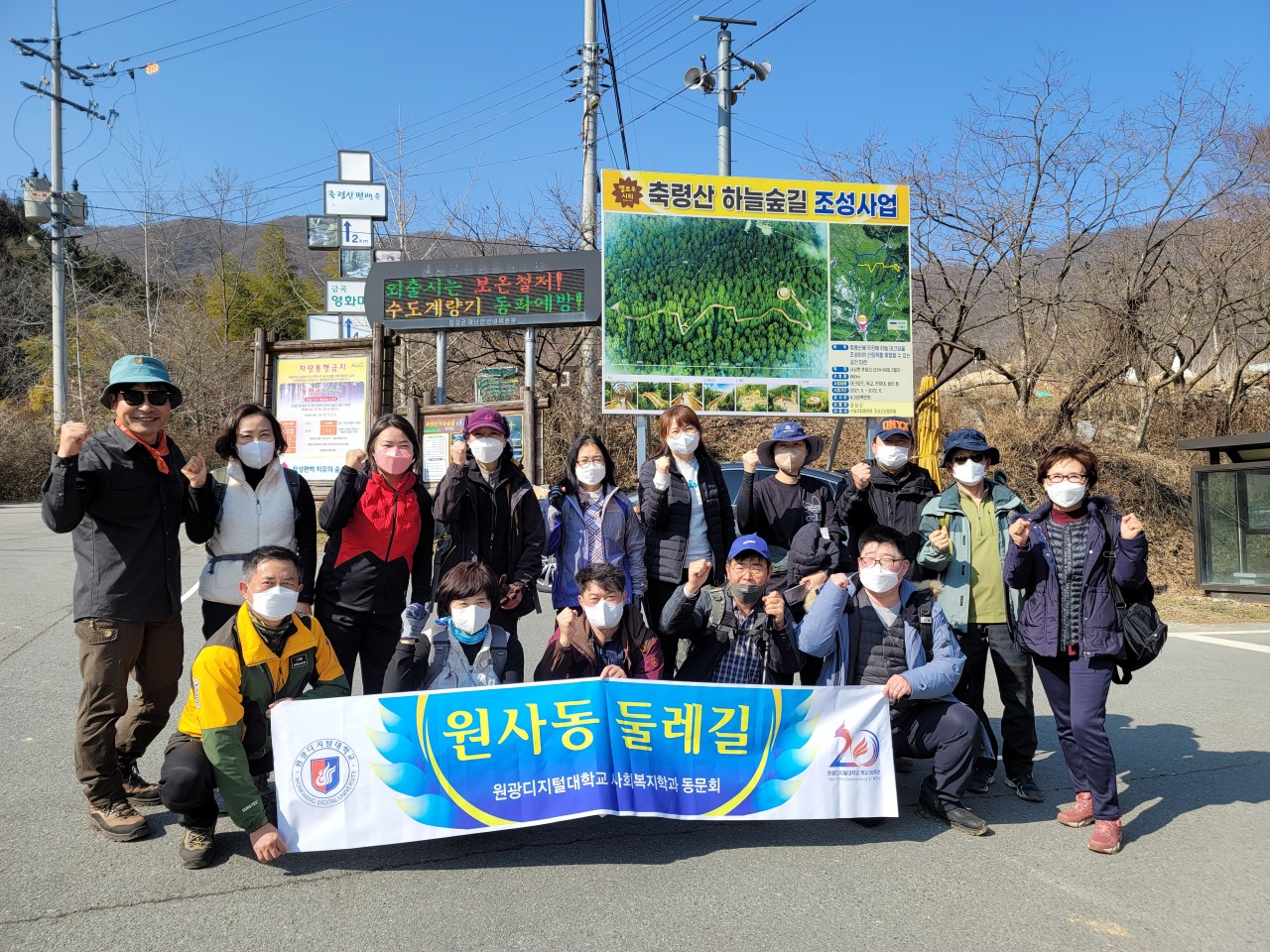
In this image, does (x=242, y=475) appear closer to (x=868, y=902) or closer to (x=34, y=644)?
(x=868, y=902)

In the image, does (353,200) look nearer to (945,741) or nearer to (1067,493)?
(1067,493)

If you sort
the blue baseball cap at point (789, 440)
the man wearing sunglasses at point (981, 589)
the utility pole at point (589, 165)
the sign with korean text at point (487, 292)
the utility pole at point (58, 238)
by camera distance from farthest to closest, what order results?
the utility pole at point (58, 238), the utility pole at point (589, 165), the sign with korean text at point (487, 292), the blue baseball cap at point (789, 440), the man wearing sunglasses at point (981, 589)

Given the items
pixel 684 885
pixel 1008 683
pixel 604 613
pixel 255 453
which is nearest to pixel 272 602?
pixel 255 453

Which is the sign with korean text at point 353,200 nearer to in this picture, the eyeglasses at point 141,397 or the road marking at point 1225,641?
the road marking at point 1225,641

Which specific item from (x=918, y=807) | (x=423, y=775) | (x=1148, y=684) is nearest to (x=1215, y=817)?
(x=918, y=807)

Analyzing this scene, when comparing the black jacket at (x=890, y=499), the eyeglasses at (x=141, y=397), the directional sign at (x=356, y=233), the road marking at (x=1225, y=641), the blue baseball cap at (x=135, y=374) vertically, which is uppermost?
the directional sign at (x=356, y=233)

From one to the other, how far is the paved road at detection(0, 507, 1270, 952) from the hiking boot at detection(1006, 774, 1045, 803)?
54mm

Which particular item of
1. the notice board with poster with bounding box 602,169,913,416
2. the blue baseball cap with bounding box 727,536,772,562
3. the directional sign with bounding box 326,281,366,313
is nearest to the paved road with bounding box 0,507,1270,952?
the blue baseball cap with bounding box 727,536,772,562

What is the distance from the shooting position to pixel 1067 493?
13.6ft

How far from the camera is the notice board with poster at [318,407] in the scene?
12.3 metres

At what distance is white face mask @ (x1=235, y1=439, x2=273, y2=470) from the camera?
169 inches

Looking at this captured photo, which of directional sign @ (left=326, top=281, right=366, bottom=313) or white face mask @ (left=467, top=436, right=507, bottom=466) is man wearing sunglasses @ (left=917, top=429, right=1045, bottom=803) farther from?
directional sign @ (left=326, top=281, right=366, bottom=313)

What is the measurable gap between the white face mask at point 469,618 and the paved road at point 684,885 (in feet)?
2.97

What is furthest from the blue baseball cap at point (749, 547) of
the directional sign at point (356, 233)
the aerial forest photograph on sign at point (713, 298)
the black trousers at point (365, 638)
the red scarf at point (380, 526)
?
the directional sign at point (356, 233)
